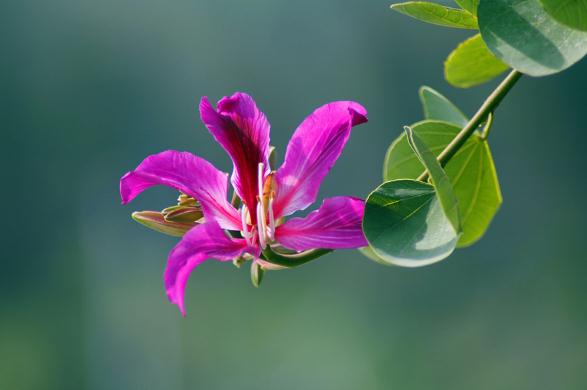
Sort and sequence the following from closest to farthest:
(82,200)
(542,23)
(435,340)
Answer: (542,23) → (435,340) → (82,200)

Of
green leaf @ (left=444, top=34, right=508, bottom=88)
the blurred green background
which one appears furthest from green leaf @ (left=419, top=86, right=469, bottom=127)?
the blurred green background

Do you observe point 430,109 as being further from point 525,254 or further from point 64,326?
point 525,254

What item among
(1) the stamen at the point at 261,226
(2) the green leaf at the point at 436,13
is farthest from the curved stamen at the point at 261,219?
(2) the green leaf at the point at 436,13

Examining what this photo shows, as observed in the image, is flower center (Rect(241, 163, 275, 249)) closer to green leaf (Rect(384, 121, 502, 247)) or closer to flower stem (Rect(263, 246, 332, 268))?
flower stem (Rect(263, 246, 332, 268))

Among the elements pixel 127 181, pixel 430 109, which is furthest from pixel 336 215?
pixel 430 109

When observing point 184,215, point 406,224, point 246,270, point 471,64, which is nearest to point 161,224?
point 184,215

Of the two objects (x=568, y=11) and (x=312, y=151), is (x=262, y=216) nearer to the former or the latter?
(x=312, y=151)
